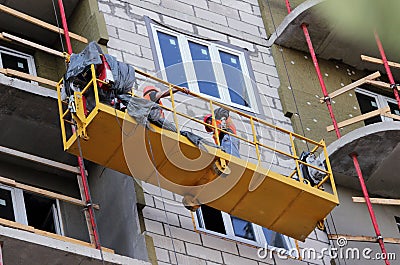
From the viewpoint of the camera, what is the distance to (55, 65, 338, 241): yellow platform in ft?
54.6

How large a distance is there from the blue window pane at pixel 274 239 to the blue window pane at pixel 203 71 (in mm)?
2267

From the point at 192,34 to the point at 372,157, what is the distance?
10.6ft

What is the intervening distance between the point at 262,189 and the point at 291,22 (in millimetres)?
4751

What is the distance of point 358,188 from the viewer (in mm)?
20609

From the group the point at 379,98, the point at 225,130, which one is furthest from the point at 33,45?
the point at 379,98

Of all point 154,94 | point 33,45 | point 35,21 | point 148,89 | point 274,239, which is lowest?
point 274,239

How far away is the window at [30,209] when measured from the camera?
17734 millimetres

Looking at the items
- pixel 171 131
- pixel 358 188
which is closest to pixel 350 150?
pixel 358 188

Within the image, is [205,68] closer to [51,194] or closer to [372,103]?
[372,103]

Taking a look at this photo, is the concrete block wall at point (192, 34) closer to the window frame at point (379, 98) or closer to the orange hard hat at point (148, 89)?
the orange hard hat at point (148, 89)

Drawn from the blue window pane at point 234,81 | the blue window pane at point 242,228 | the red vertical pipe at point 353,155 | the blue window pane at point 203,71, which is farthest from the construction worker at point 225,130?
the red vertical pipe at point 353,155

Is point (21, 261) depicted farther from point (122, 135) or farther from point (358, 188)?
point (358, 188)

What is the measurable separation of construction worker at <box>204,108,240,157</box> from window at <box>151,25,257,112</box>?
1304mm

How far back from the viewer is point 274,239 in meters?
18.8
